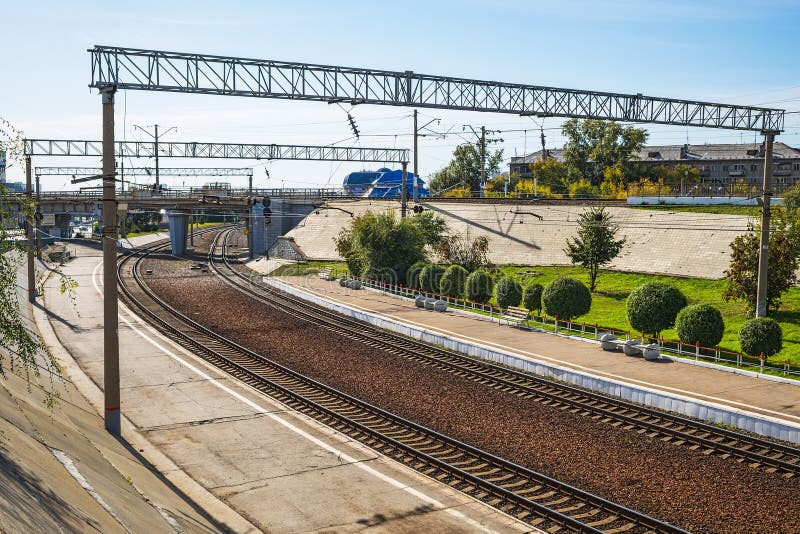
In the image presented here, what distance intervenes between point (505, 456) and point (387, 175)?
8861 centimetres

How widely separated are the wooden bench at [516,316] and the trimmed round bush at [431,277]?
27.4 ft

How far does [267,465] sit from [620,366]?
45.4 ft

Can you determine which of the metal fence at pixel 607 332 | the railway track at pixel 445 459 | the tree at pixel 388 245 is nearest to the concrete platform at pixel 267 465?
the railway track at pixel 445 459

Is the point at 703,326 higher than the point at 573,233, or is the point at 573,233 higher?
the point at 573,233

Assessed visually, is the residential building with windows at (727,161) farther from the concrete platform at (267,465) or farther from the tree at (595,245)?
the concrete platform at (267,465)

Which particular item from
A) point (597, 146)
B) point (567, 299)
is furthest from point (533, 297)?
point (597, 146)

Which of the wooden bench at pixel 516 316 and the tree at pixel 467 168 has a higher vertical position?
the tree at pixel 467 168

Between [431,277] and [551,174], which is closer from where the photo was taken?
[431,277]

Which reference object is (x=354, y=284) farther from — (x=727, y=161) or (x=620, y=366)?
(x=727, y=161)

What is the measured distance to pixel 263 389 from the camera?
78.2 feet

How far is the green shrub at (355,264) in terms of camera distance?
5025cm

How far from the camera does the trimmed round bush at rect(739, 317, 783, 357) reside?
2505 cm

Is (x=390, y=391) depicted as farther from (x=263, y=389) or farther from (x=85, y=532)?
(x=85, y=532)

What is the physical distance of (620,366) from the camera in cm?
2538
